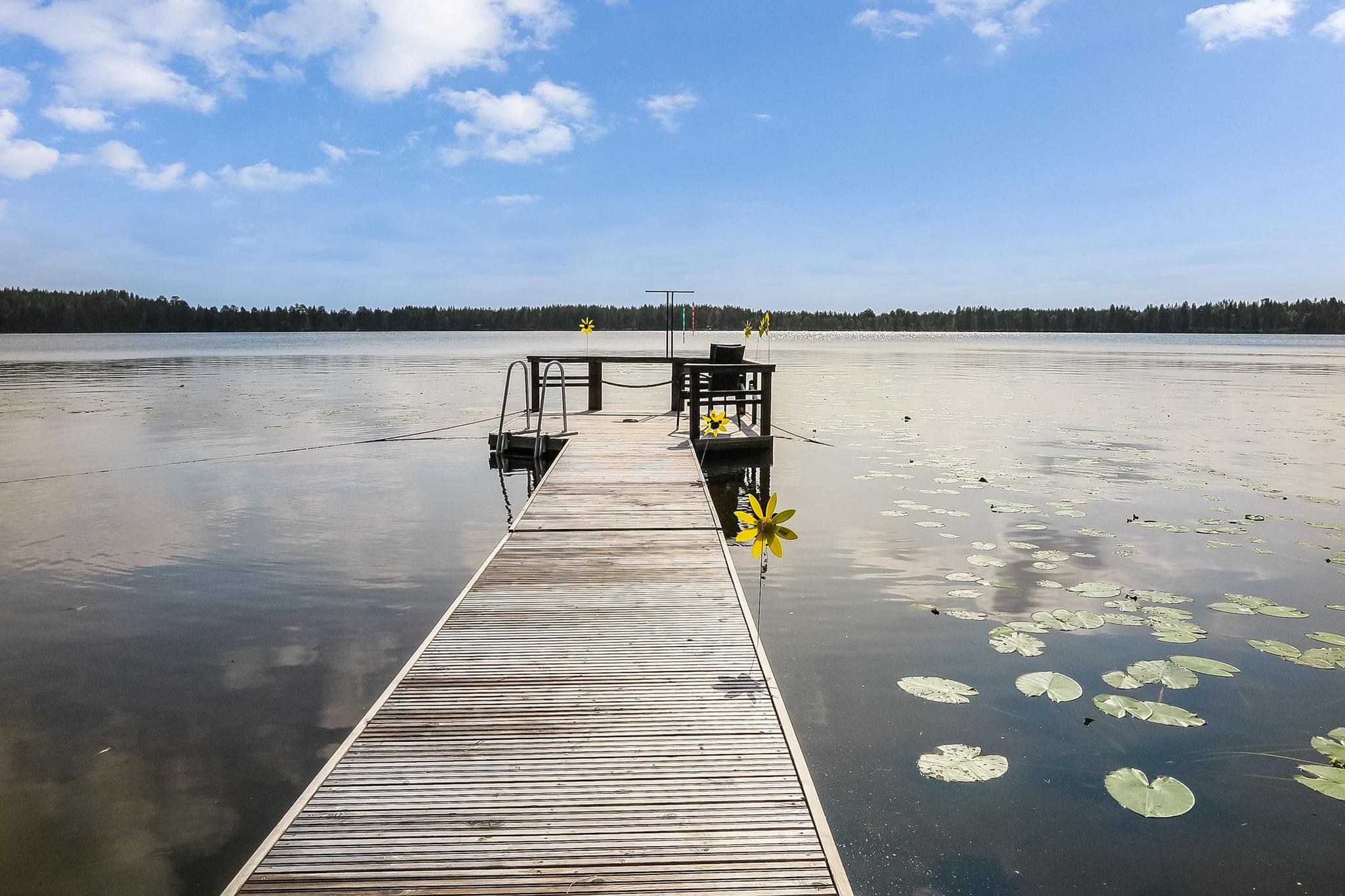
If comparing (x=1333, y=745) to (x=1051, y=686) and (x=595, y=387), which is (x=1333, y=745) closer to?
(x=1051, y=686)

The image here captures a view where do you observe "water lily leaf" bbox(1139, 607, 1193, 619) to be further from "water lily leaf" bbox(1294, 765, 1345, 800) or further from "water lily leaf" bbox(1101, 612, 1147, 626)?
"water lily leaf" bbox(1294, 765, 1345, 800)

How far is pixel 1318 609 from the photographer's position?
5594 millimetres

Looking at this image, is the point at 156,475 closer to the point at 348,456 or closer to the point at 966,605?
the point at 348,456

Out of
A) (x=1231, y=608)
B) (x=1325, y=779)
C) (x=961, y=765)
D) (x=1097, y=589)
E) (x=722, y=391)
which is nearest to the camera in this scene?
(x=1325, y=779)

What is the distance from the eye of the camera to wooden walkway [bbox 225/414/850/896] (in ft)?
7.59

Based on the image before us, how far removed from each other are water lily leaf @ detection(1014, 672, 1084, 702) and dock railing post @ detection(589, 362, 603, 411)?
455 inches

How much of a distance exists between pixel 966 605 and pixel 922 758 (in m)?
2.35

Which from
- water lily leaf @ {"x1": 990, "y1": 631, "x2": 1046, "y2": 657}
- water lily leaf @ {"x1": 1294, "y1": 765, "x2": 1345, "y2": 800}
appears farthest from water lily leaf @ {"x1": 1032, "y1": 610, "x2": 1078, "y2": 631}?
water lily leaf @ {"x1": 1294, "y1": 765, "x2": 1345, "y2": 800}

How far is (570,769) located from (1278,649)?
4655 millimetres

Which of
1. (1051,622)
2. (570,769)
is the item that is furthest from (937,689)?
(570,769)

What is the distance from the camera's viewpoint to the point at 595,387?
51.3ft

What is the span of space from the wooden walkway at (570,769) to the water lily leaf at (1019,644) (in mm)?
1765

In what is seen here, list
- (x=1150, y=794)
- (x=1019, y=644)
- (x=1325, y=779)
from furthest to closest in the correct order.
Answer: (x=1019, y=644) < (x=1325, y=779) < (x=1150, y=794)

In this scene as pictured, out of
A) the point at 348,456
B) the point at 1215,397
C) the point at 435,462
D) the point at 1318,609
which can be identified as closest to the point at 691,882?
the point at 1318,609
